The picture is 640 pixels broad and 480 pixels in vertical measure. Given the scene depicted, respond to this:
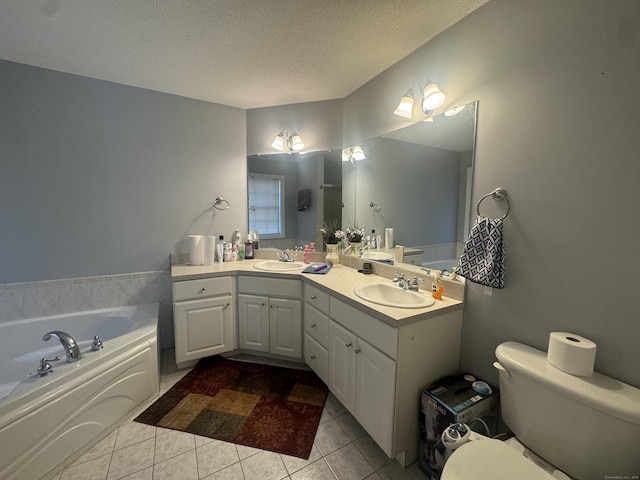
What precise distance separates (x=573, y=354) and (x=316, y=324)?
1.44m

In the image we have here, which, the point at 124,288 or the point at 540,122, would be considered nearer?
the point at 540,122

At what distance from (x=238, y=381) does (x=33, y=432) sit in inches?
45.6

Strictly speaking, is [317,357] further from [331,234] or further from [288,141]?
[288,141]

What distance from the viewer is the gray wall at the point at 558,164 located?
1.00m

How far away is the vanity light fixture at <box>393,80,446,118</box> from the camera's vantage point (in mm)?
1584

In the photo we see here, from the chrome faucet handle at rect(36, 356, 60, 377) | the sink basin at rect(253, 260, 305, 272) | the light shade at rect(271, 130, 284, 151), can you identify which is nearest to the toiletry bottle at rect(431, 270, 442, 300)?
the sink basin at rect(253, 260, 305, 272)

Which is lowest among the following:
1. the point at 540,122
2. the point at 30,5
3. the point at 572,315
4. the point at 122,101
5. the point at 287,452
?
the point at 287,452

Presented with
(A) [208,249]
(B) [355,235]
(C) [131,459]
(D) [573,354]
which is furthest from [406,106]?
(C) [131,459]

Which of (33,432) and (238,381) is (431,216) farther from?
(33,432)

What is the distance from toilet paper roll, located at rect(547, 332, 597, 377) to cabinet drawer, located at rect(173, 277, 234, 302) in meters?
2.16

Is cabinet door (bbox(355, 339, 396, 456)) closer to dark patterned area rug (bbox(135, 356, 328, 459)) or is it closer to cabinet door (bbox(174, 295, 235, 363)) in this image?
dark patterned area rug (bbox(135, 356, 328, 459))

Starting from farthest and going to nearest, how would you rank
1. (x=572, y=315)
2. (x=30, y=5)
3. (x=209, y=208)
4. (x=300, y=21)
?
(x=209, y=208) < (x=300, y=21) < (x=30, y=5) < (x=572, y=315)

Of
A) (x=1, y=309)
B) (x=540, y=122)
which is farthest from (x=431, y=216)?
(x=1, y=309)

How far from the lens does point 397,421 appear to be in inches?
53.0
